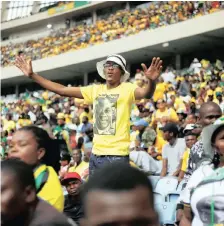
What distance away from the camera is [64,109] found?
1873 cm

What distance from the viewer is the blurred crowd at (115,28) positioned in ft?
70.9

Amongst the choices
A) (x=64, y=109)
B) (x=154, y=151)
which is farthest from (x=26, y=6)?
(x=154, y=151)

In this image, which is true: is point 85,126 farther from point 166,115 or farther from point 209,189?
point 209,189

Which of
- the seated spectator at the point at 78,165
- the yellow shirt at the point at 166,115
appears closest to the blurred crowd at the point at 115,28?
the yellow shirt at the point at 166,115

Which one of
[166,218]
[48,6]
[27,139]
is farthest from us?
[48,6]

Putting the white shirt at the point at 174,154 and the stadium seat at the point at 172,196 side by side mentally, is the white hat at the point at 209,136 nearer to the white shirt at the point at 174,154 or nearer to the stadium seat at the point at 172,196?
the stadium seat at the point at 172,196

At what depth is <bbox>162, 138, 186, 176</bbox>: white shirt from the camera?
830 centimetres

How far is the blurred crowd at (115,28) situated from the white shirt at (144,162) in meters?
12.4

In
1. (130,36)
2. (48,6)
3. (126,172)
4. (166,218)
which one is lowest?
(166,218)

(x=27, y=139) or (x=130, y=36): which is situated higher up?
(x=130, y=36)

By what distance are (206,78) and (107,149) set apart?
1138 centimetres

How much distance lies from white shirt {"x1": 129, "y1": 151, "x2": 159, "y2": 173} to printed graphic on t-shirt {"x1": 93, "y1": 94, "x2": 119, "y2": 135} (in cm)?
360

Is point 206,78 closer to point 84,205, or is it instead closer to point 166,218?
point 166,218

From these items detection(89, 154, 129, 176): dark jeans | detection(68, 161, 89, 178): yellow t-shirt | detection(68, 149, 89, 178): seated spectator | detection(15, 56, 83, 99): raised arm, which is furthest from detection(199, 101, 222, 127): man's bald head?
detection(68, 149, 89, 178): seated spectator
